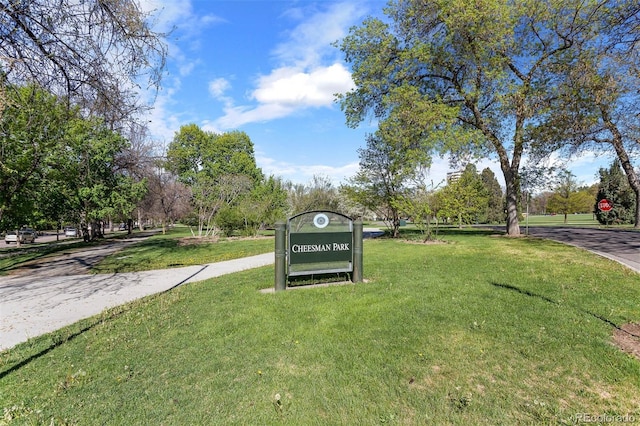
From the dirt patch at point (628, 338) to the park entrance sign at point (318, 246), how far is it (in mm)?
4220

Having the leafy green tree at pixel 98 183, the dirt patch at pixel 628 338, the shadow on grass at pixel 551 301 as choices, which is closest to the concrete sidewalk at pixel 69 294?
the shadow on grass at pixel 551 301

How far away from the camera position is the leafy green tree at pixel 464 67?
1574 centimetres

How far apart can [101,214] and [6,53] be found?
18.0 meters

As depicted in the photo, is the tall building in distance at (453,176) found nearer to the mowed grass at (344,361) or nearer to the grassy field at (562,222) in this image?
the grassy field at (562,222)

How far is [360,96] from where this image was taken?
19.6m

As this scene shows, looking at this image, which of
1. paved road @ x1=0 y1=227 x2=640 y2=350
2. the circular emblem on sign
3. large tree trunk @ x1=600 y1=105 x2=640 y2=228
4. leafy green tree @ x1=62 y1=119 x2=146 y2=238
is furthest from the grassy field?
leafy green tree @ x1=62 y1=119 x2=146 y2=238

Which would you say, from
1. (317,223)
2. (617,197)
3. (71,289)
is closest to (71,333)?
(71,289)

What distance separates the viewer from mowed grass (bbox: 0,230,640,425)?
2.74 metres

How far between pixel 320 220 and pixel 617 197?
43.3 m

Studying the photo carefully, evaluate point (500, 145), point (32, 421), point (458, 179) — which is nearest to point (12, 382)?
point (32, 421)

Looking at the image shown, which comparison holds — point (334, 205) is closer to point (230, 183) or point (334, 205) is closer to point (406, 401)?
point (230, 183)

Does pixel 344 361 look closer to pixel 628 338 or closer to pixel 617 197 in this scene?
pixel 628 338

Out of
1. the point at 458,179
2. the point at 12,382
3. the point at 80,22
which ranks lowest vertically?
the point at 12,382

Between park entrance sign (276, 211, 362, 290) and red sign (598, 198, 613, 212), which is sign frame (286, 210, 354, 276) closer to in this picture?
park entrance sign (276, 211, 362, 290)
